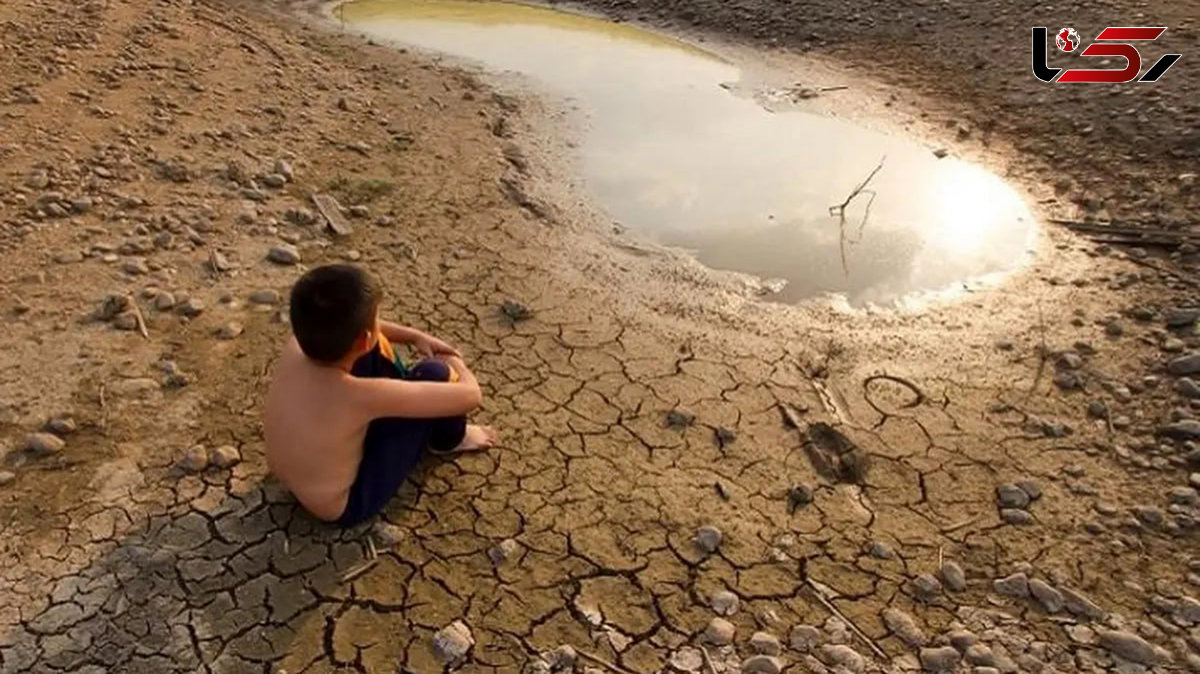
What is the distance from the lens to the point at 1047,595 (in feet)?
9.99

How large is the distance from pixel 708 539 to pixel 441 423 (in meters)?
1.06

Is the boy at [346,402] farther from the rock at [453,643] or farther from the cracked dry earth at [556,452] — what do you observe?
the rock at [453,643]

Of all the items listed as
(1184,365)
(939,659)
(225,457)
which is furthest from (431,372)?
(1184,365)

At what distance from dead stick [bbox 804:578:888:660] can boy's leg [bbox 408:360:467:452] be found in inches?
53.6

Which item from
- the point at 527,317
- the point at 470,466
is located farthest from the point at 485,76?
the point at 470,466

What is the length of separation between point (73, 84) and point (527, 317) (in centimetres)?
397

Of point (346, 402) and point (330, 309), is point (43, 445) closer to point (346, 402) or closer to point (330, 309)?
point (346, 402)

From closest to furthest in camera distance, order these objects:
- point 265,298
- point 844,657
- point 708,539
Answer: point 844,657 → point 708,539 → point 265,298

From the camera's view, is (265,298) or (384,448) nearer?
(384,448)

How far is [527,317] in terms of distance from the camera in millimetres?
4527

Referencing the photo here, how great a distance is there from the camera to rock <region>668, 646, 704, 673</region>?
2814 millimetres

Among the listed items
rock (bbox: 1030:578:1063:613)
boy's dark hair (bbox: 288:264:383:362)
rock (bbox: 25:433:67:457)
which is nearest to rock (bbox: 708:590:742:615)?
rock (bbox: 1030:578:1063:613)

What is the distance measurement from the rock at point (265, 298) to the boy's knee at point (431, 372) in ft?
4.79

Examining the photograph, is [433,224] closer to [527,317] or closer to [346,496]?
[527,317]
